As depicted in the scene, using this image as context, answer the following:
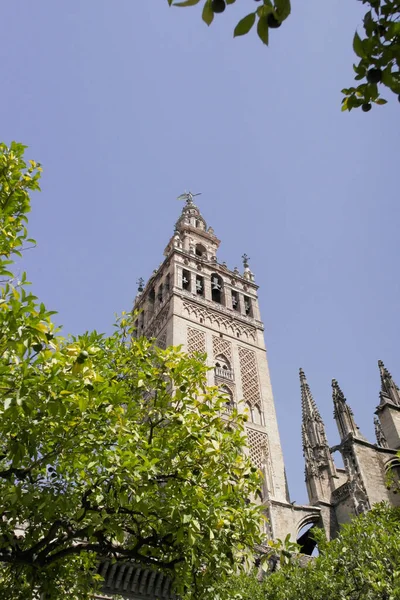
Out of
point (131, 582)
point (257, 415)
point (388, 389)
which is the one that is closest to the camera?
point (131, 582)

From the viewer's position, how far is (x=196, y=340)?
2775 cm

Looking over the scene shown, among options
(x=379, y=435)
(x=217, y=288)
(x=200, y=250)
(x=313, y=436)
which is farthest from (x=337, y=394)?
(x=200, y=250)

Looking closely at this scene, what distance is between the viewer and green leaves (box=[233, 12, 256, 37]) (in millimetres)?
2396

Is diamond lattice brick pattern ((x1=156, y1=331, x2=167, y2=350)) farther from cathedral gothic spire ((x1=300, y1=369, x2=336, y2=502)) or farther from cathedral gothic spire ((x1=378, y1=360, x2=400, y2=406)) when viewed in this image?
cathedral gothic spire ((x1=378, y1=360, x2=400, y2=406))

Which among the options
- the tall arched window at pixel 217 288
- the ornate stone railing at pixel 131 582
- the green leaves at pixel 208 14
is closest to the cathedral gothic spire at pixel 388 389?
the tall arched window at pixel 217 288

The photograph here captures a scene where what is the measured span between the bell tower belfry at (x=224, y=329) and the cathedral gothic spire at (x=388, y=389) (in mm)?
5805

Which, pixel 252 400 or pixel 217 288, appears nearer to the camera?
pixel 252 400

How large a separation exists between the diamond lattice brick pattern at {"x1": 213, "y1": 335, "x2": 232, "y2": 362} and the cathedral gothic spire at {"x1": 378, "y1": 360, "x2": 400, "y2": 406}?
27.1 feet

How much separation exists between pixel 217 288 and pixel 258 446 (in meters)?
11.2

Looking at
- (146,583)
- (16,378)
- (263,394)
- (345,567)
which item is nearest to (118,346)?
(16,378)

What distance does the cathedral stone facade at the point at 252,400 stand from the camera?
21.7 meters

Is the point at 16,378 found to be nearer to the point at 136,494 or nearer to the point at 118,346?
the point at 136,494

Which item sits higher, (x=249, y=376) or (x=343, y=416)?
(x=249, y=376)

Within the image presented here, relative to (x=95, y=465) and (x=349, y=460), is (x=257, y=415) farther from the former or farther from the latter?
(x=95, y=465)
